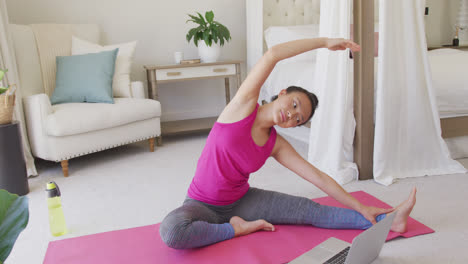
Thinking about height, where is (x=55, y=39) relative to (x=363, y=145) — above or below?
above

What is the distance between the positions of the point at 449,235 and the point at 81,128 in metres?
2.22

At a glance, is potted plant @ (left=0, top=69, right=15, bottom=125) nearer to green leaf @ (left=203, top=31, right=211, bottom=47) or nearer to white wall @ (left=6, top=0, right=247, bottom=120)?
white wall @ (left=6, top=0, right=247, bottom=120)

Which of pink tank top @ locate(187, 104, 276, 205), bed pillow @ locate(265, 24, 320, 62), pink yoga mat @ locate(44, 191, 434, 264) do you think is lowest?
pink yoga mat @ locate(44, 191, 434, 264)

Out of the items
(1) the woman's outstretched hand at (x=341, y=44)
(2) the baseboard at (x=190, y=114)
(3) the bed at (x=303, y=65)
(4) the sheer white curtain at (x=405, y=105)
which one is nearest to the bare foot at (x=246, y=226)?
(1) the woman's outstretched hand at (x=341, y=44)

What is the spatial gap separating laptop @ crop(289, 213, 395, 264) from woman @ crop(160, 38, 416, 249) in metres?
0.28

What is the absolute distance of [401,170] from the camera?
2424 mm

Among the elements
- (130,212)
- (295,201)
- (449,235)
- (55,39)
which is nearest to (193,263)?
(295,201)

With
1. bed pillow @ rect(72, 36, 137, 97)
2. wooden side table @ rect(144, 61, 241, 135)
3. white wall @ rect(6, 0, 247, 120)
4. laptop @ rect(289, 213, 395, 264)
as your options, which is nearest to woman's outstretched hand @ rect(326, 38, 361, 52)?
laptop @ rect(289, 213, 395, 264)

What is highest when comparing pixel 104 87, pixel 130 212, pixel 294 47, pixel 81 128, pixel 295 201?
pixel 294 47

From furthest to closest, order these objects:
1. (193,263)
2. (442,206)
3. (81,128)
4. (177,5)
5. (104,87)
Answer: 1. (177,5)
2. (104,87)
3. (81,128)
4. (442,206)
5. (193,263)

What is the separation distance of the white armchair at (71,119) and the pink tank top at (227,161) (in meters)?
1.39

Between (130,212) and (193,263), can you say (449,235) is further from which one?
(130,212)

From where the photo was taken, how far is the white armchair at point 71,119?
8.83ft

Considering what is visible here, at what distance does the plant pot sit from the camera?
3703 mm
